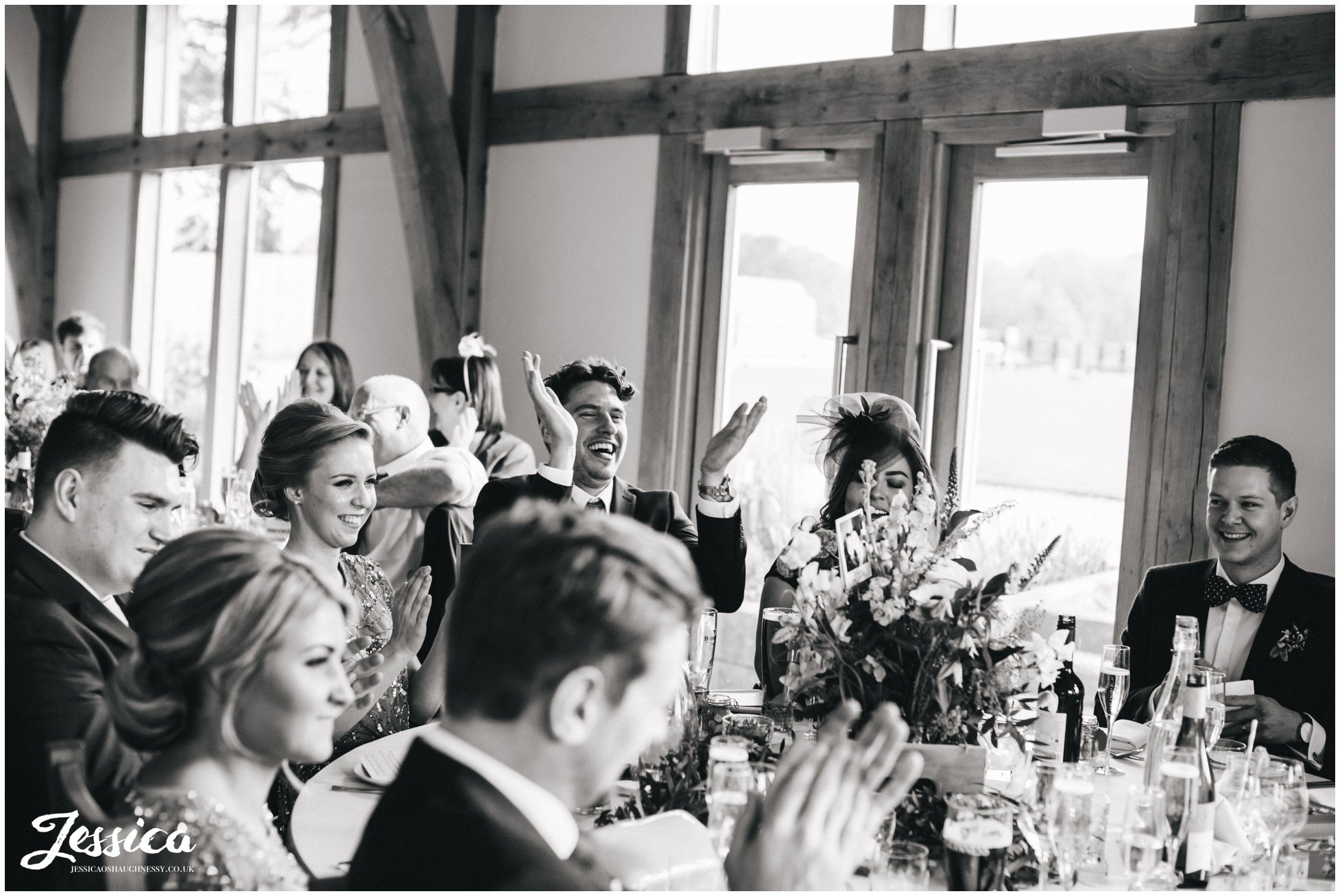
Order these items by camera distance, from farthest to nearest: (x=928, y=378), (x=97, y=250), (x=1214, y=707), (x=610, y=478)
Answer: (x=97, y=250), (x=928, y=378), (x=610, y=478), (x=1214, y=707)

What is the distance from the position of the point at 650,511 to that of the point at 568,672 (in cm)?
235

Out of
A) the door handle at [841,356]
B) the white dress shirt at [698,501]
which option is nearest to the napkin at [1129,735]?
the white dress shirt at [698,501]

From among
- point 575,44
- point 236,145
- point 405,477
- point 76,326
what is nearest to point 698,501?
point 405,477

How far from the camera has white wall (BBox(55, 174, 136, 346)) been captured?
8766 millimetres

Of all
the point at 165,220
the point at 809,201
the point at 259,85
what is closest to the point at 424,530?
the point at 809,201

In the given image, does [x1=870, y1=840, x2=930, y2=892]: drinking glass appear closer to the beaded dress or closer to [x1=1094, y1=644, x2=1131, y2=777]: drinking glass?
the beaded dress

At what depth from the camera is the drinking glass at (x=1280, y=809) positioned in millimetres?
1952

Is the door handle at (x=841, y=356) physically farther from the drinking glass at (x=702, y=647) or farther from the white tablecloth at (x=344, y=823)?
the white tablecloth at (x=344, y=823)

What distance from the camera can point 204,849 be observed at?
1438mm

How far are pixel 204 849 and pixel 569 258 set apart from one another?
4558mm

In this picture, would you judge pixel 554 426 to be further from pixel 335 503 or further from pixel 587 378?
pixel 335 503

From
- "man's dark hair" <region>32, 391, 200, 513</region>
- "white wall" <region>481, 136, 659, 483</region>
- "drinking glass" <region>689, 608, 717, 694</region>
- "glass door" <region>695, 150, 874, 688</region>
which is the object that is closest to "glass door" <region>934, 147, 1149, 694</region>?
"glass door" <region>695, 150, 874, 688</region>

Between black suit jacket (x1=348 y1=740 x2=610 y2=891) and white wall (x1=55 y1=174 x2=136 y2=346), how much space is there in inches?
326

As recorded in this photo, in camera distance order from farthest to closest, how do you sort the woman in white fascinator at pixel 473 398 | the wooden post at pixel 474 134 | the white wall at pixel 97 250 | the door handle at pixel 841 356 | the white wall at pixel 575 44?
the white wall at pixel 97 250
the wooden post at pixel 474 134
the white wall at pixel 575 44
the woman in white fascinator at pixel 473 398
the door handle at pixel 841 356
